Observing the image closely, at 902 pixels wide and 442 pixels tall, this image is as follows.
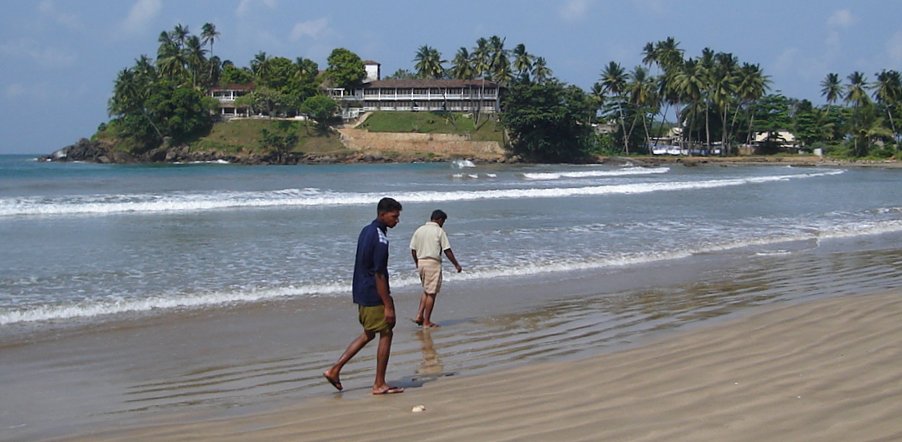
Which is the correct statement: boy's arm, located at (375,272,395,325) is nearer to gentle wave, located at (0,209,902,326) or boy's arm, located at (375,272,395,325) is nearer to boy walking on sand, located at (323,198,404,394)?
boy walking on sand, located at (323,198,404,394)

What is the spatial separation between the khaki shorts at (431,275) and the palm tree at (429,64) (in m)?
107

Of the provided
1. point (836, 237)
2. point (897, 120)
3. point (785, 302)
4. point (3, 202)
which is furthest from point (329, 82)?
point (785, 302)

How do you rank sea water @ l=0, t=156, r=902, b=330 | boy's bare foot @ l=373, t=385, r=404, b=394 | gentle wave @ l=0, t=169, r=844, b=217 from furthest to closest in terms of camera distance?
gentle wave @ l=0, t=169, r=844, b=217 < sea water @ l=0, t=156, r=902, b=330 < boy's bare foot @ l=373, t=385, r=404, b=394

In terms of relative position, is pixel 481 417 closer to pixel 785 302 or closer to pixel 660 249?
pixel 785 302

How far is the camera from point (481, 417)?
5289 mm

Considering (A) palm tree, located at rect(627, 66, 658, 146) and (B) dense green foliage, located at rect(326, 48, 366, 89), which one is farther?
(B) dense green foliage, located at rect(326, 48, 366, 89)

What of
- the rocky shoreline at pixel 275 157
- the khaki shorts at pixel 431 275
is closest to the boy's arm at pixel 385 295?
the khaki shorts at pixel 431 275

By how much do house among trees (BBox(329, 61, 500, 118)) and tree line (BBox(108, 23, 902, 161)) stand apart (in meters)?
1.64

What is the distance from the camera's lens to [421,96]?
354 feet

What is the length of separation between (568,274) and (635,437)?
8.59m

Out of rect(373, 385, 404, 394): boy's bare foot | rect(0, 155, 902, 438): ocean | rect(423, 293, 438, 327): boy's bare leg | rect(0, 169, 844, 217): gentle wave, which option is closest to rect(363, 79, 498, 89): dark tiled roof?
rect(0, 169, 844, 217): gentle wave

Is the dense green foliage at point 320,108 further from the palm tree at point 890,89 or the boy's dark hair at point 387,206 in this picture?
the boy's dark hair at point 387,206

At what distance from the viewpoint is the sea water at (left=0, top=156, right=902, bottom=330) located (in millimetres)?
11648

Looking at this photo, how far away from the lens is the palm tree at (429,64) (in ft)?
375
